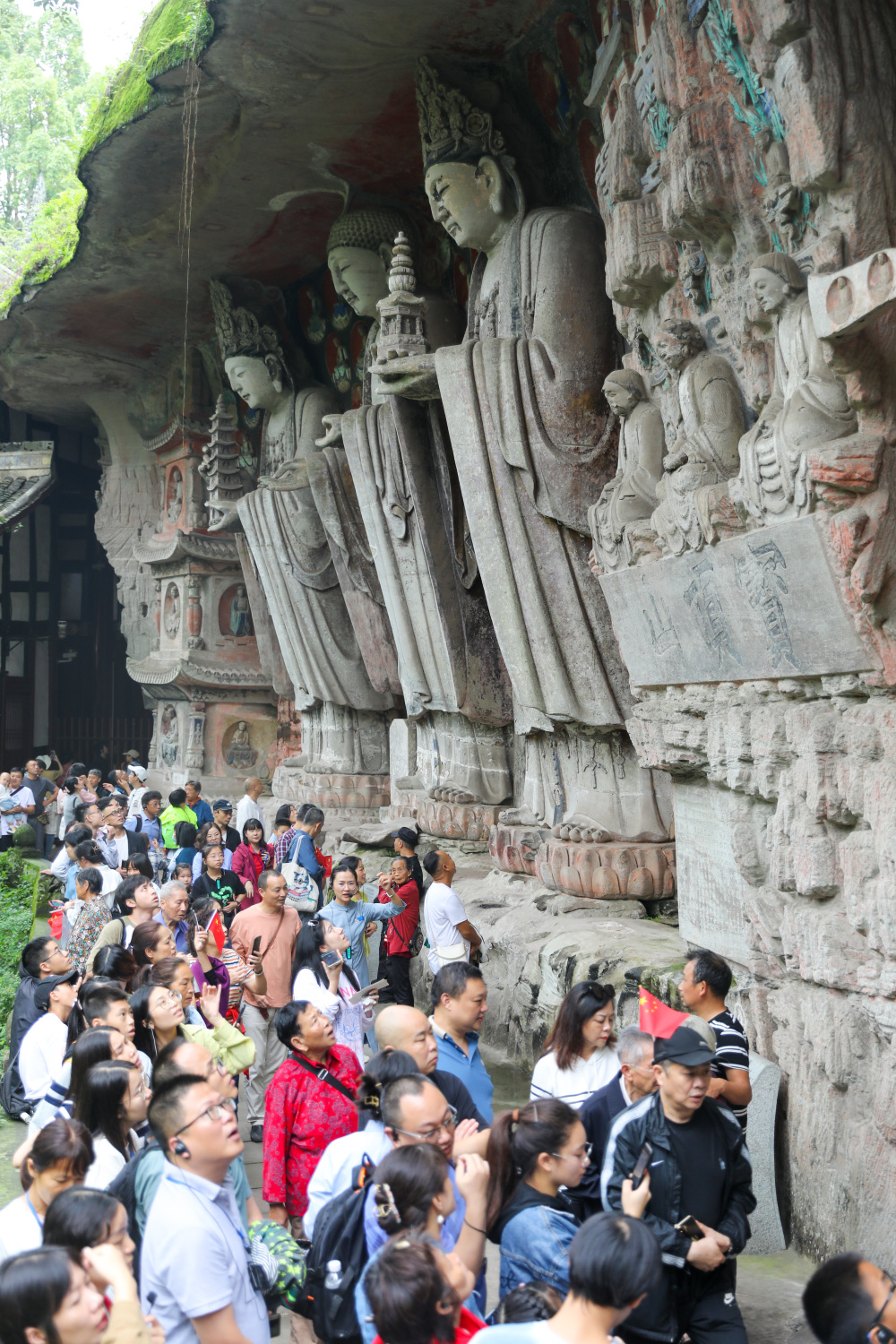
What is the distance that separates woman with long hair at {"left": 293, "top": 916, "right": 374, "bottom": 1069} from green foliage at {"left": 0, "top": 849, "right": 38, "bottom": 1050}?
3.11 metres

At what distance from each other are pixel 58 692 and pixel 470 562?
42.9 feet

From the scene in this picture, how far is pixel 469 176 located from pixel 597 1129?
241 inches

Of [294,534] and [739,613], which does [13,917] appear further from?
[739,613]

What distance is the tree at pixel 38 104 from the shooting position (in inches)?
898

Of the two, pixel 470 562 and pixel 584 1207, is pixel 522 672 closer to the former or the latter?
pixel 470 562

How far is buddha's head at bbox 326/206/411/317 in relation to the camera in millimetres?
9891

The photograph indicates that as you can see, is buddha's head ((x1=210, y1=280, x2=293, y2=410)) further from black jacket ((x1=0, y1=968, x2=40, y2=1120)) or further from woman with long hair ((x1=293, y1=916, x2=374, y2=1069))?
woman with long hair ((x1=293, y1=916, x2=374, y2=1069))

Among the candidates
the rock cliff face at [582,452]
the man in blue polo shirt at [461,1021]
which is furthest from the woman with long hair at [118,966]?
the rock cliff face at [582,452]

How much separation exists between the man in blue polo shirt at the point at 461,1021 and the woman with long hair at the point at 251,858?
4.03m

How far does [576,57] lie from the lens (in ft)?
24.0

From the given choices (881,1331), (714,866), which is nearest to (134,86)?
(714,866)

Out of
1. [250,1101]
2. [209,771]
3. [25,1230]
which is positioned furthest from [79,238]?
[25,1230]

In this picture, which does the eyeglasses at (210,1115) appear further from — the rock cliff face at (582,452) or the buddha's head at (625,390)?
the buddha's head at (625,390)

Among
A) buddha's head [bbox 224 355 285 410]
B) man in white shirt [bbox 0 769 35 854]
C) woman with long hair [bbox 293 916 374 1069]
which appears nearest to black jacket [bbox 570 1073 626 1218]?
woman with long hair [bbox 293 916 374 1069]
